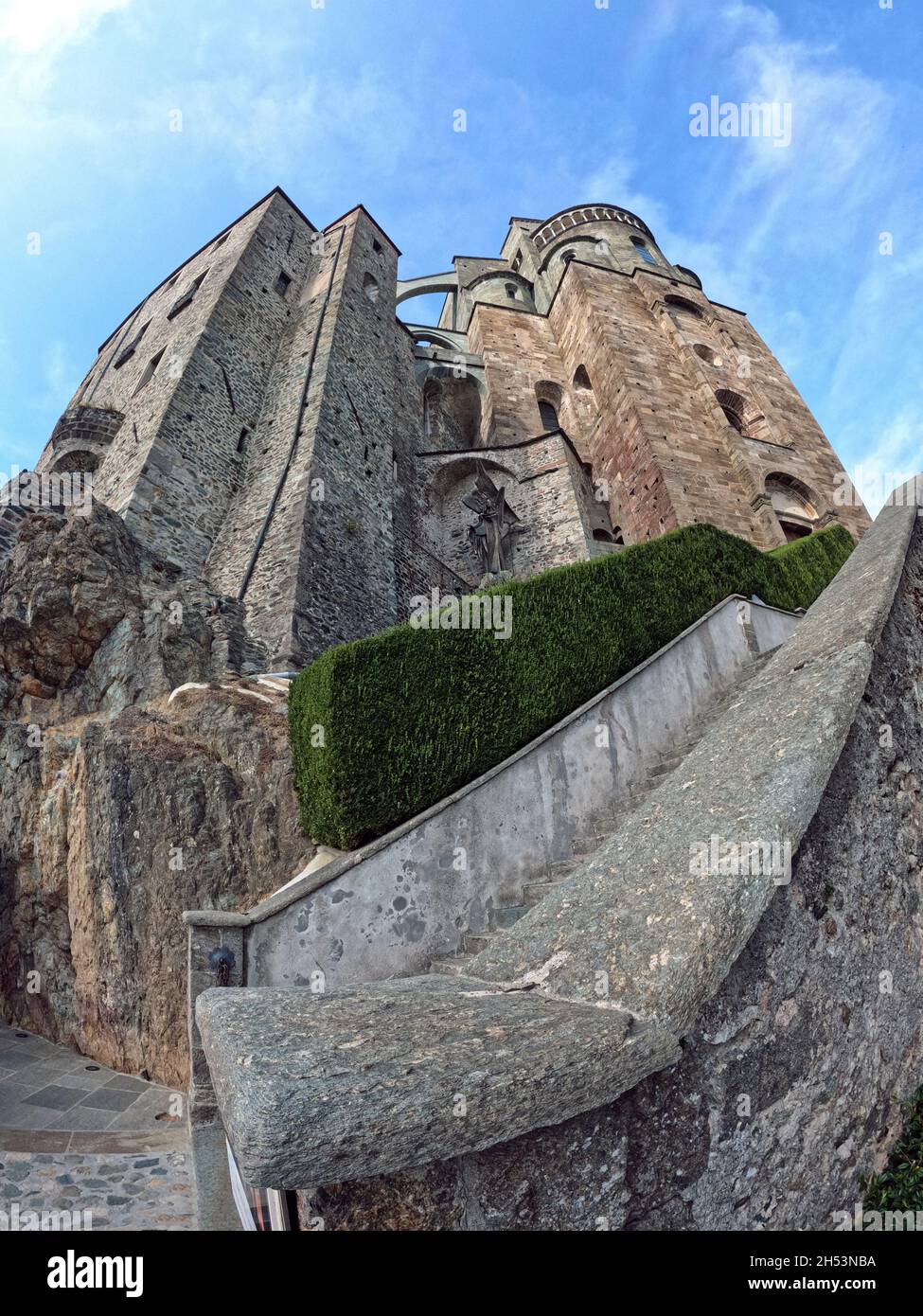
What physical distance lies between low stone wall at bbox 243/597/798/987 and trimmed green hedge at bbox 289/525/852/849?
0.88ft

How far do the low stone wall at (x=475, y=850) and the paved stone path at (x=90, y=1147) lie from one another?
98cm

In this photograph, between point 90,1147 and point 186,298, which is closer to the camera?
point 90,1147

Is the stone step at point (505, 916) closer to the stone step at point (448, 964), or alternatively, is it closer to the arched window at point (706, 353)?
the stone step at point (448, 964)

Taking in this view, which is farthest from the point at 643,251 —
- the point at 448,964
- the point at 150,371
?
the point at 448,964

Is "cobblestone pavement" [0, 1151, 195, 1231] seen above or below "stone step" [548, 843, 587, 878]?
below

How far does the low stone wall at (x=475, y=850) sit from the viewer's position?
4.02 metres

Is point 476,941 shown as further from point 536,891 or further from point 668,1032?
point 668,1032

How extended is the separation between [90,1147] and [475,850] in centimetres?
281

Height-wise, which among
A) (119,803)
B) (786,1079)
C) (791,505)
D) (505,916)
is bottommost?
(505,916)

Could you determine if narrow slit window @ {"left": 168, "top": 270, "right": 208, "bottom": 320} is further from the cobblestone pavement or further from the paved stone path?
the cobblestone pavement

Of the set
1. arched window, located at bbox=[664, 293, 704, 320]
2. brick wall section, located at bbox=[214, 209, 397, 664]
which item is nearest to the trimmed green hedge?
brick wall section, located at bbox=[214, 209, 397, 664]

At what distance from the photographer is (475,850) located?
15.7ft

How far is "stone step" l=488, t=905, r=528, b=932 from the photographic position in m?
4.56
